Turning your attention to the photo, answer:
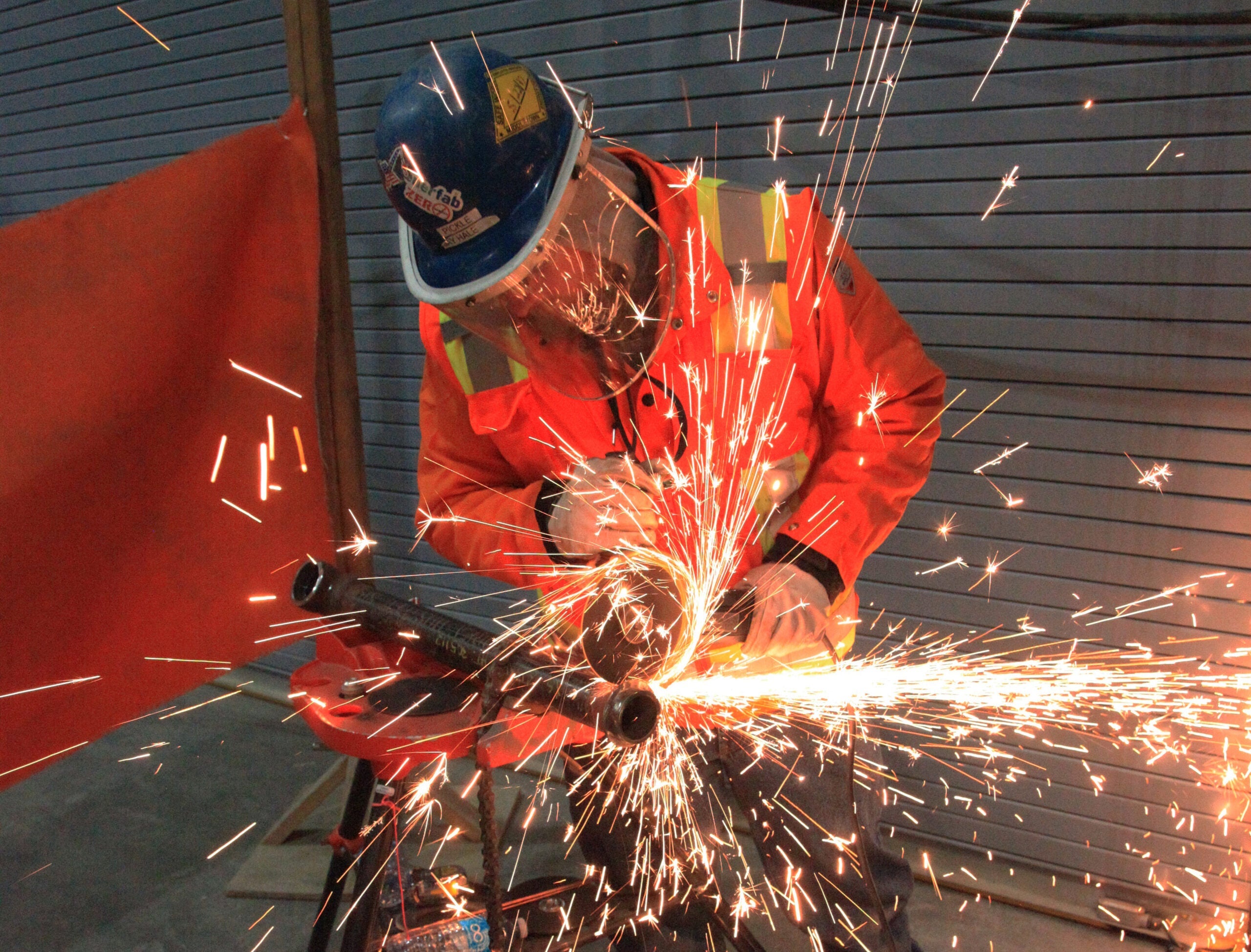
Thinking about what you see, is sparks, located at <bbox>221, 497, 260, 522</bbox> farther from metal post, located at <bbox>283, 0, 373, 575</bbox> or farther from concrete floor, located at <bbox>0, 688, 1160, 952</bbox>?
concrete floor, located at <bbox>0, 688, 1160, 952</bbox>

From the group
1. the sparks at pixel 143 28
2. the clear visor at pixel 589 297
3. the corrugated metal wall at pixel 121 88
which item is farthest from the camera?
the sparks at pixel 143 28

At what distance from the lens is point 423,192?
1650 mm

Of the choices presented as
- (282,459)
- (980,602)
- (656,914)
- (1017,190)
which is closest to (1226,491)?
(980,602)

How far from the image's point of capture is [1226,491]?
269cm

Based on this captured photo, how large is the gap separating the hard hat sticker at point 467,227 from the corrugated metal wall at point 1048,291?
179cm

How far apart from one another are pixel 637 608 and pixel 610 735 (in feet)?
0.83

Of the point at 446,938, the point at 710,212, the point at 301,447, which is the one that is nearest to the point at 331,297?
the point at 301,447

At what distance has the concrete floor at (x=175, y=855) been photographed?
2.94m

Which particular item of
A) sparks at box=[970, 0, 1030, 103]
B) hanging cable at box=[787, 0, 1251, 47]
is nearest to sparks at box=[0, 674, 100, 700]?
hanging cable at box=[787, 0, 1251, 47]

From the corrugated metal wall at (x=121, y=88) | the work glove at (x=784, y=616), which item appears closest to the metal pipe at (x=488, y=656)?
the work glove at (x=784, y=616)

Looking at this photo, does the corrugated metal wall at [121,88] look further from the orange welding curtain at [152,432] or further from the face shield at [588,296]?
the face shield at [588,296]

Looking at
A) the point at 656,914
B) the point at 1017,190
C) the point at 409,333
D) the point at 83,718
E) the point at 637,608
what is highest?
the point at 1017,190

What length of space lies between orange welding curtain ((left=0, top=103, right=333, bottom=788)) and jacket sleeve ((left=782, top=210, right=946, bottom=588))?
64.3 inches

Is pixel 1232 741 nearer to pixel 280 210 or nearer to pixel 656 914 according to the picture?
pixel 656 914
